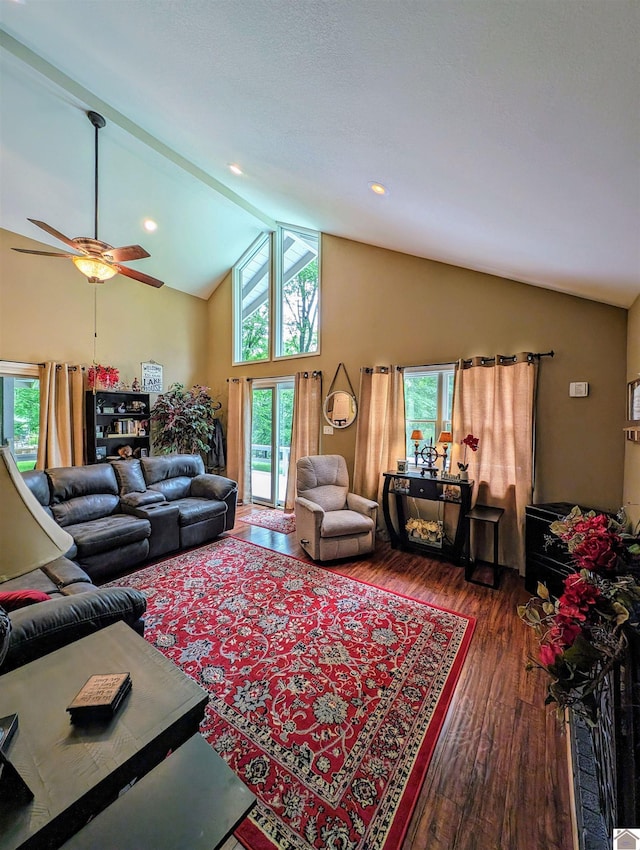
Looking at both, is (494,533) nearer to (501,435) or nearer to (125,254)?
(501,435)

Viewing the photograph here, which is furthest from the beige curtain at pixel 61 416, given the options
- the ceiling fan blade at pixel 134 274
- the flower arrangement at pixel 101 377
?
the ceiling fan blade at pixel 134 274

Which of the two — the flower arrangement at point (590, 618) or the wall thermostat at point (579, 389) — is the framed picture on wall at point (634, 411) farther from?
the flower arrangement at point (590, 618)

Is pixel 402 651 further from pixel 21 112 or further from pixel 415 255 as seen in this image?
pixel 21 112

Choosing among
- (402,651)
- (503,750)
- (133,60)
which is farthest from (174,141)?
(503,750)

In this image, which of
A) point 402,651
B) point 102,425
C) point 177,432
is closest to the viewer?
point 402,651

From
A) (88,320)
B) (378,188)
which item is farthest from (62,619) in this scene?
(88,320)

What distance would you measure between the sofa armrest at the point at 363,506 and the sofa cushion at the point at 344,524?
0.06m

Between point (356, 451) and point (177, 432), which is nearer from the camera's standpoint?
point (356, 451)

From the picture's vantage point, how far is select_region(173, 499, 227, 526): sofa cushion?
3.60 m

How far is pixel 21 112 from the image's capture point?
3035mm

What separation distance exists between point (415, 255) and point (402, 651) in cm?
Answer: 385

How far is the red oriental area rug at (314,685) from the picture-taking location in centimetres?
126

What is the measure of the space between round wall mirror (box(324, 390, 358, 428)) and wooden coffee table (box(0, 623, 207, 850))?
3571 mm

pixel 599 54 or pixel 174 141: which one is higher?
pixel 174 141
